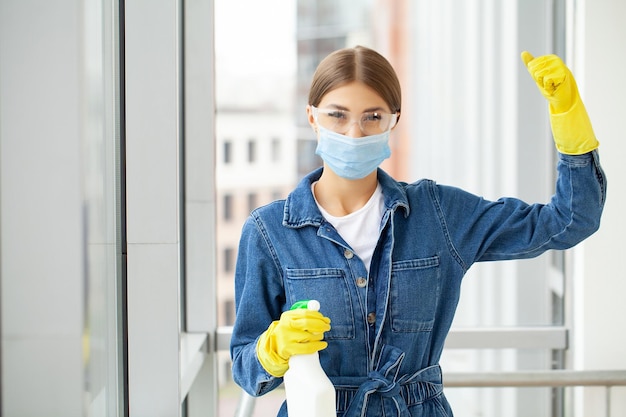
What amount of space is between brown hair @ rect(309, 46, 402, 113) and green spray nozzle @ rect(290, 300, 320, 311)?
0.39 meters

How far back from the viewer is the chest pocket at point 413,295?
1.29 meters

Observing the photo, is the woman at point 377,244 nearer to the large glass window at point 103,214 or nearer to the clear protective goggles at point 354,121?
the clear protective goggles at point 354,121

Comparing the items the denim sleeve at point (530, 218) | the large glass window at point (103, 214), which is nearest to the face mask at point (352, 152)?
the denim sleeve at point (530, 218)

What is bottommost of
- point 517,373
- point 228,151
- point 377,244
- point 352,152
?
point 517,373

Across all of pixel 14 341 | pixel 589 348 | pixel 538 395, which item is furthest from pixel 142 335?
pixel 538 395

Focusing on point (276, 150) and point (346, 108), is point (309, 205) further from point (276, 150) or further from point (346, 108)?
point (276, 150)

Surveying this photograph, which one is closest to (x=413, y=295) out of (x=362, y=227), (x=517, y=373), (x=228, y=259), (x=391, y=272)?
(x=391, y=272)

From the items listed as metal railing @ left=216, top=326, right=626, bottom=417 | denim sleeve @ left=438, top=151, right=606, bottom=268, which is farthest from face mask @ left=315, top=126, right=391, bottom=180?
metal railing @ left=216, top=326, right=626, bottom=417

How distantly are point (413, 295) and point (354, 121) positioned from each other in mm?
339

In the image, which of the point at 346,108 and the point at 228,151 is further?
the point at 228,151

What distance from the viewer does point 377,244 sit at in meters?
1.31

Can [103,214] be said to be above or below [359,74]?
below

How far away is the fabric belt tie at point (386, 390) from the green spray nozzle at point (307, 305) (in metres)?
0.19

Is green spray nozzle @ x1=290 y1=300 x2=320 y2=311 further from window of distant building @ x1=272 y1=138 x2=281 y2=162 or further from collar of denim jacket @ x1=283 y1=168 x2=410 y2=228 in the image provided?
window of distant building @ x1=272 y1=138 x2=281 y2=162
